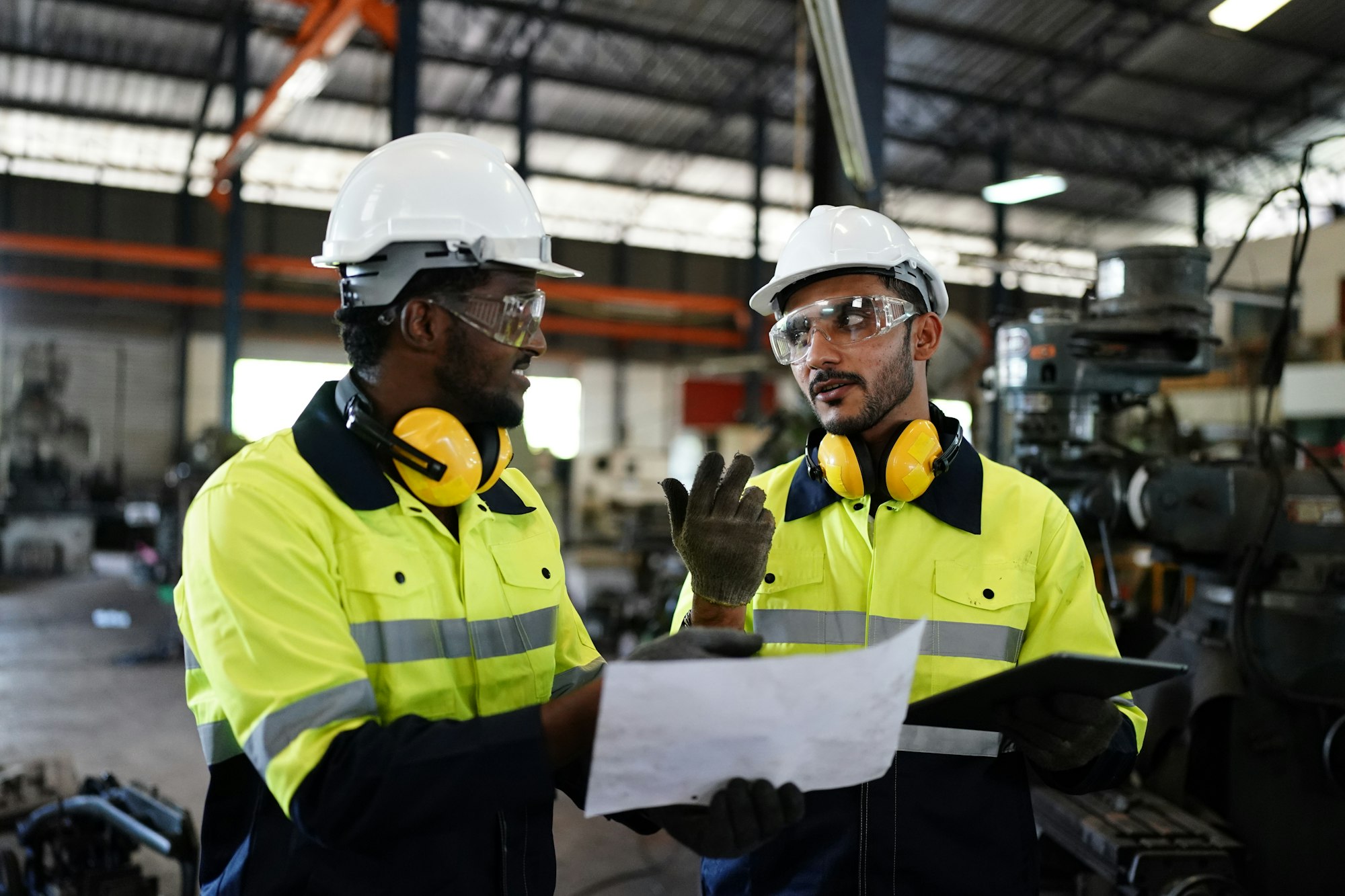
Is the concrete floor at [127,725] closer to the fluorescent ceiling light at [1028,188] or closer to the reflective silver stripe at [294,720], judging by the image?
the reflective silver stripe at [294,720]

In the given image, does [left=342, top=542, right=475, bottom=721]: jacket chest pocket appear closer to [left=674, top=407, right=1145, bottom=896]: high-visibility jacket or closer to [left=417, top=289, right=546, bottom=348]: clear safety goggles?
[left=417, top=289, right=546, bottom=348]: clear safety goggles

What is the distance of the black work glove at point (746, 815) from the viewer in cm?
124

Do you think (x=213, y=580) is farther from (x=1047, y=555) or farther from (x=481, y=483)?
(x=1047, y=555)

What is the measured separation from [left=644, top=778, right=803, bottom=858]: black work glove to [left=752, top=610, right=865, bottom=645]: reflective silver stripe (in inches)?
23.6

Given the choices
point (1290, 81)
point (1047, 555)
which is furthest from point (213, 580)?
point (1290, 81)

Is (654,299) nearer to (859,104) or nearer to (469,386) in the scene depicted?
(859,104)

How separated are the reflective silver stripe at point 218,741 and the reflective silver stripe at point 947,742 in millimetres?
1144

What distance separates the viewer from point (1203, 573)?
11.1 ft

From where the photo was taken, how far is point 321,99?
52.1 feet

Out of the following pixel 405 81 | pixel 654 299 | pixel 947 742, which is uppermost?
pixel 405 81

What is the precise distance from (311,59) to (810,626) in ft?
25.6

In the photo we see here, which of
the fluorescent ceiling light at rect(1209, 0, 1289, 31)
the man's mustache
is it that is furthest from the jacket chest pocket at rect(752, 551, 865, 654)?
the fluorescent ceiling light at rect(1209, 0, 1289, 31)

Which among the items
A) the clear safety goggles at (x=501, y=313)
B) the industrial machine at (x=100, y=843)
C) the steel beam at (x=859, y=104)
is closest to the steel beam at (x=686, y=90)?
the steel beam at (x=859, y=104)

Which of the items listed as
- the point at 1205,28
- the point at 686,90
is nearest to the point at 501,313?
the point at 686,90
